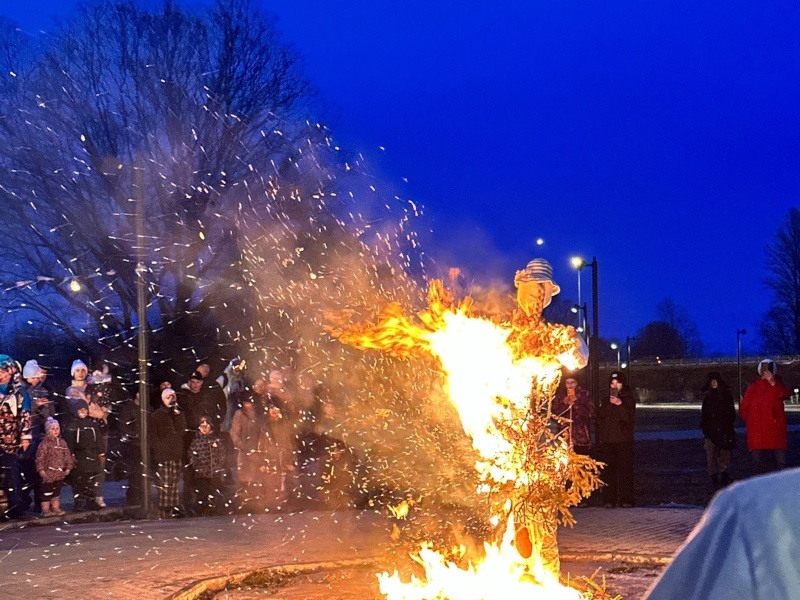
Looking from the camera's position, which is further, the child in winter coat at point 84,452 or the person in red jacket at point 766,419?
the person in red jacket at point 766,419

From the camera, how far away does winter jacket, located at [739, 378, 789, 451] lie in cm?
1232

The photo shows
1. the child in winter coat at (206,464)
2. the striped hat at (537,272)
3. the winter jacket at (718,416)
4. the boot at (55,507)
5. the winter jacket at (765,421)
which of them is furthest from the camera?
the winter jacket at (718,416)

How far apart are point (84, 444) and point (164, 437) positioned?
3.16 ft

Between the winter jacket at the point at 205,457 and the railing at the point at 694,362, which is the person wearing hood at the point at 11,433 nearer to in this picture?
the winter jacket at the point at 205,457

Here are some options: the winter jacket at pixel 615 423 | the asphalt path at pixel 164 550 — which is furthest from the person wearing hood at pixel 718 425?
the asphalt path at pixel 164 550

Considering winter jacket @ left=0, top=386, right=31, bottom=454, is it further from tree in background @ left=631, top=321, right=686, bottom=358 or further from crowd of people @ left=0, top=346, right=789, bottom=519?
tree in background @ left=631, top=321, right=686, bottom=358

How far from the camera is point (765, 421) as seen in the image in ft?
40.5

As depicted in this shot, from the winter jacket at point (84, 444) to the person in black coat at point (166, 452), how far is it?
2.18ft

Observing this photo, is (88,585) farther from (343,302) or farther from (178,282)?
(178,282)

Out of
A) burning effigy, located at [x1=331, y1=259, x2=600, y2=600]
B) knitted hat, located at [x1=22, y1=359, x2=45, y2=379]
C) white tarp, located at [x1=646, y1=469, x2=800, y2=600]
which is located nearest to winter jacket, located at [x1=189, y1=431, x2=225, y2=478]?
knitted hat, located at [x1=22, y1=359, x2=45, y2=379]

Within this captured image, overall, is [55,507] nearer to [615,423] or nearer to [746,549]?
[615,423]

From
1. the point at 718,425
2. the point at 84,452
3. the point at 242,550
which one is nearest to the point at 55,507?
the point at 84,452

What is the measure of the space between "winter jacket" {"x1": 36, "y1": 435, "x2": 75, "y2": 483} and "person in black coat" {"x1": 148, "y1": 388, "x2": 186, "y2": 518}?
116cm

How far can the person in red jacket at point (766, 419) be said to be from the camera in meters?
12.3
